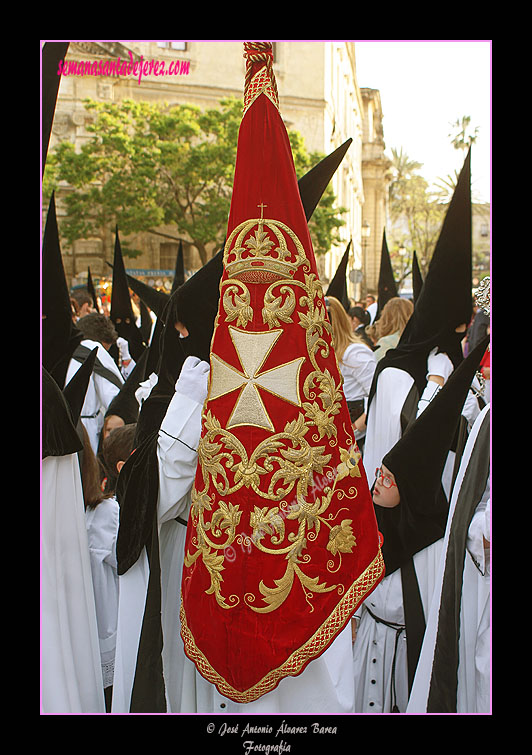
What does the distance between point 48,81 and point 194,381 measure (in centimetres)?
129

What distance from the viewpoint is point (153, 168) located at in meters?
23.9

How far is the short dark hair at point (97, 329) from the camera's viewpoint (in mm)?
→ 6277

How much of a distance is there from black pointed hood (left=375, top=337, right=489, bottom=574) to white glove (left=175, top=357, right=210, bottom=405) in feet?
2.86

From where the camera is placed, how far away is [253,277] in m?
2.33

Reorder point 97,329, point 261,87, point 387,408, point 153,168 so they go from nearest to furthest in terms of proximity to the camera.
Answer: point 261,87
point 387,408
point 97,329
point 153,168

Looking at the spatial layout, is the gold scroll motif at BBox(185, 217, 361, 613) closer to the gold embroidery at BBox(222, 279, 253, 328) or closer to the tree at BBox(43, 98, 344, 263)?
the gold embroidery at BBox(222, 279, 253, 328)

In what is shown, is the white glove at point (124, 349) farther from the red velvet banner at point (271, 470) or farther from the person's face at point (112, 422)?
the red velvet banner at point (271, 470)

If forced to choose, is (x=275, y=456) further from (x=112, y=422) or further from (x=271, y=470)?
(x=112, y=422)

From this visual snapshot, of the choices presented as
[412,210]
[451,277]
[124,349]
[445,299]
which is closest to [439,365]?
[445,299]

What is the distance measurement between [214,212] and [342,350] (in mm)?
20158

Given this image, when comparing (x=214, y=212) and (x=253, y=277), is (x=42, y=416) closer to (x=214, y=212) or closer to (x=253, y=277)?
(x=253, y=277)

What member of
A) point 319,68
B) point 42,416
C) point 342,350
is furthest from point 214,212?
point 42,416

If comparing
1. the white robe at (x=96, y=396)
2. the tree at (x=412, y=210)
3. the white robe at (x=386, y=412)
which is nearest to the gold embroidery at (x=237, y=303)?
the white robe at (x=386, y=412)
